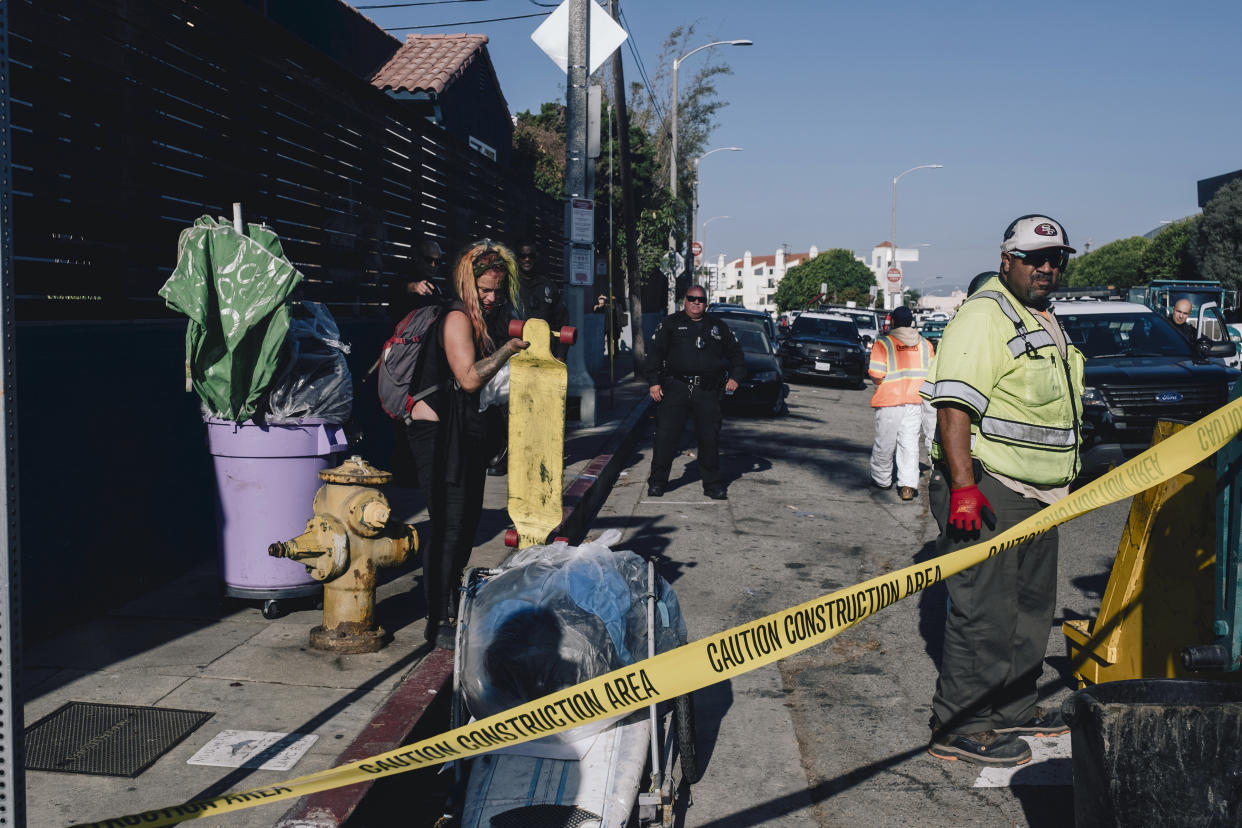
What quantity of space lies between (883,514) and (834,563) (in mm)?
2050

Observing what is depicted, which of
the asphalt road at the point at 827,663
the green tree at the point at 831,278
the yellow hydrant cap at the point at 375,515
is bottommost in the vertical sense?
the asphalt road at the point at 827,663

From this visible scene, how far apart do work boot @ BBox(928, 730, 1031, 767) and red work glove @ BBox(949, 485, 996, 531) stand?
2.93 feet

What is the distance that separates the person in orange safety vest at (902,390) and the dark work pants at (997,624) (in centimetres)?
570

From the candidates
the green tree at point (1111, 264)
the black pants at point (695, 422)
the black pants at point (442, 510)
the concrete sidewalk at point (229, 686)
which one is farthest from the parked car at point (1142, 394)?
the green tree at point (1111, 264)

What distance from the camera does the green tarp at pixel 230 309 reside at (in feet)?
15.8

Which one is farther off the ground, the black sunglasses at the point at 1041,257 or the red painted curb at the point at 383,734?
the black sunglasses at the point at 1041,257

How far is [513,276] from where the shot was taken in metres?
5.27

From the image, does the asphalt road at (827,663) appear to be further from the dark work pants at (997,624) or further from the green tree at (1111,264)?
the green tree at (1111,264)

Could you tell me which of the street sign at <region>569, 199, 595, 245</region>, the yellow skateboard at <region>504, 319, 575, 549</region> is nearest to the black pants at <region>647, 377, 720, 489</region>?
the street sign at <region>569, 199, 595, 245</region>

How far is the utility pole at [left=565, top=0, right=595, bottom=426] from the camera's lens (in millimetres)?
12180

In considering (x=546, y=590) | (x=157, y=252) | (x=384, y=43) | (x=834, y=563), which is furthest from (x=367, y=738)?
(x=384, y=43)

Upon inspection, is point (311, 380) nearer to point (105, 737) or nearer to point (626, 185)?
point (105, 737)

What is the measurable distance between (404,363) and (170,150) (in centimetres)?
236

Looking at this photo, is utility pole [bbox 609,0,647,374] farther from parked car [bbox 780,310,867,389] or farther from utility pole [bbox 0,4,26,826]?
utility pole [bbox 0,4,26,826]
